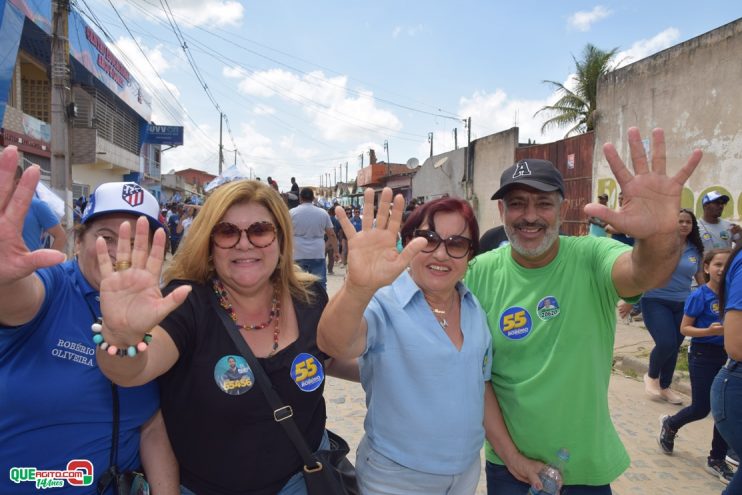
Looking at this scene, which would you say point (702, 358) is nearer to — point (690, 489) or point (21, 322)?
point (690, 489)

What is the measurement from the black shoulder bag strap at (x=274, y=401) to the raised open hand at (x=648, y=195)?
1.31 meters

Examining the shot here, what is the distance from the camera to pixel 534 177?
212 centimetres

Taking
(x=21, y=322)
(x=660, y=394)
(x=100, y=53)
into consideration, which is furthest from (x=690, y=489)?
(x=100, y=53)

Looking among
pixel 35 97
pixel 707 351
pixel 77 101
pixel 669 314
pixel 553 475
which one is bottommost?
pixel 553 475

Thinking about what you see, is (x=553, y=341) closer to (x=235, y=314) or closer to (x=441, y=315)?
(x=441, y=315)

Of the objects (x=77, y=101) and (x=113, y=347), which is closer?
(x=113, y=347)

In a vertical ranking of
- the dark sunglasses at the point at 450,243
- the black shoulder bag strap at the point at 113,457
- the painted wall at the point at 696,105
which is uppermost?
the painted wall at the point at 696,105

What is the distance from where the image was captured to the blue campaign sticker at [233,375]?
1.68m

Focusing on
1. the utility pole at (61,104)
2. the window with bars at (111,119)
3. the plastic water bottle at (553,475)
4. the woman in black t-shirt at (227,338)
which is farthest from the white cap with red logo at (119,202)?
the window with bars at (111,119)

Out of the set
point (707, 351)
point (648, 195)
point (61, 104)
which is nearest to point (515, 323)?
point (648, 195)

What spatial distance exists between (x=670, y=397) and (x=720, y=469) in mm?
1455

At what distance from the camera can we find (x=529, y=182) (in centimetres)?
210

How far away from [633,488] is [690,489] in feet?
1.32

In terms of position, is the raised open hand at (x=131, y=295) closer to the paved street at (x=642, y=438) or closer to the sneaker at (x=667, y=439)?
the paved street at (x=642, y=438)
